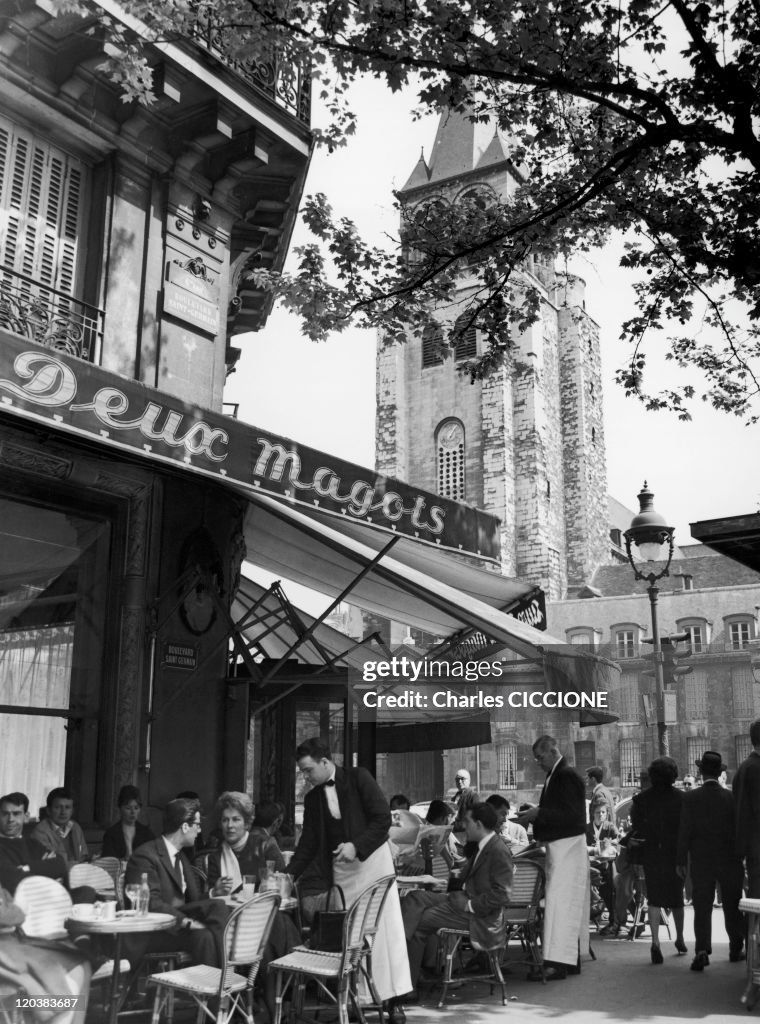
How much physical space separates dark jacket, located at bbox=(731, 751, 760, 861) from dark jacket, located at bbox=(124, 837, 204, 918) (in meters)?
4.15

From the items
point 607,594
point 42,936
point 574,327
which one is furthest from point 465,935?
point 574,327

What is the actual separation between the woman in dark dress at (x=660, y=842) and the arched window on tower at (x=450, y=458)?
4549 centimetres

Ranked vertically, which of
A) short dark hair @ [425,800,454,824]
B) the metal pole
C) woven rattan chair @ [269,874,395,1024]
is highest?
the metal pole

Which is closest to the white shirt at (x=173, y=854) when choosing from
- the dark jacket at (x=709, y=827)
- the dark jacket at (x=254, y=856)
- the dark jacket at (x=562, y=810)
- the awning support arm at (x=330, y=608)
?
the dark jacket at (x=254, y=856)

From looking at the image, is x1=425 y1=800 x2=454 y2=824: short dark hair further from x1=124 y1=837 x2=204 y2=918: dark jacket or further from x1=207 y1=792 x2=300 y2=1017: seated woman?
x1=124 y1=837 x2=204 y2=918: dark jacket

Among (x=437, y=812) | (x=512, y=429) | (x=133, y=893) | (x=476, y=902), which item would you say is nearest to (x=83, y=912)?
(x=133, y=893)

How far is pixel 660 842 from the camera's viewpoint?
28.2 feet

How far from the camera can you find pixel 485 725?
12.5m

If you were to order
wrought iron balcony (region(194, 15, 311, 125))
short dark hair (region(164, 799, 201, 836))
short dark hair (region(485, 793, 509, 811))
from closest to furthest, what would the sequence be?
short dark hair (region(164, 799, 201, 836))
wrought iron balcony (region(194, 15, 311, 125))
short dark hair (region(485, 793, 509, 811))

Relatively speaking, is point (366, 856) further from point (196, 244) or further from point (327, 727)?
point (196, 244)

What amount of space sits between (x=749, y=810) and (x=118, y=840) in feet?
15.3

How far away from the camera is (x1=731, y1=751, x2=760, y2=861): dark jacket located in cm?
746

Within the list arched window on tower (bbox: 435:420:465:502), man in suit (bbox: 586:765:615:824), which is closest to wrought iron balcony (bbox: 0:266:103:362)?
man in suit (bbox: 586:765:615:824)

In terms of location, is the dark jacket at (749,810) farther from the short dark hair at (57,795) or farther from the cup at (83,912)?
the short dark hair at (57,795)
